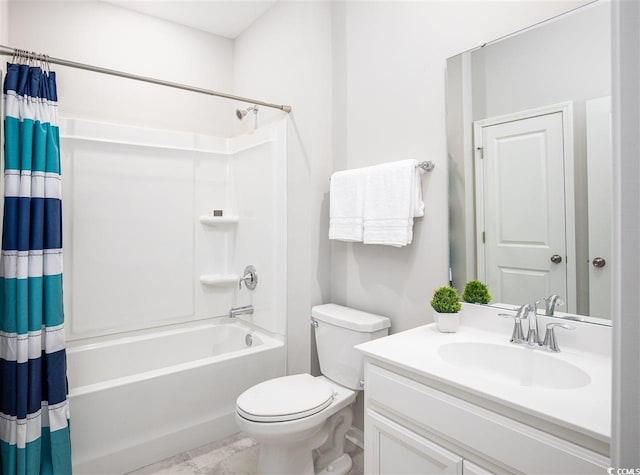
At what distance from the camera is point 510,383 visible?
3.96 ft

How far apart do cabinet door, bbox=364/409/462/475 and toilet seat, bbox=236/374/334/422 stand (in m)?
0.34

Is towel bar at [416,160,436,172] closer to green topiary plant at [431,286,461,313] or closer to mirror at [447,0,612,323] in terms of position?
mirror at [447,0,612,323]

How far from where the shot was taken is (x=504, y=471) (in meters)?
1.00

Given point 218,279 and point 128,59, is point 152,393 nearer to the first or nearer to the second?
point 218,279

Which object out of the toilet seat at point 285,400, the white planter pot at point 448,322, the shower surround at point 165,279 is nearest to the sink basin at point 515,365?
the white planter pot at point 448,322

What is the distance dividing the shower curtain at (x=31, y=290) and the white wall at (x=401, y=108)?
1470 millimetres

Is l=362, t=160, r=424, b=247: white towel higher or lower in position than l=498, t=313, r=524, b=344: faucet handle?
higher

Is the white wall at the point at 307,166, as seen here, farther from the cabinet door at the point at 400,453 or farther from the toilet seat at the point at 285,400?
the cabinet door at the point at 400,453

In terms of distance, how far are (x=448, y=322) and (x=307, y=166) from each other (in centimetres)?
124

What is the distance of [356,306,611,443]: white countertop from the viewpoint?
2.89ft

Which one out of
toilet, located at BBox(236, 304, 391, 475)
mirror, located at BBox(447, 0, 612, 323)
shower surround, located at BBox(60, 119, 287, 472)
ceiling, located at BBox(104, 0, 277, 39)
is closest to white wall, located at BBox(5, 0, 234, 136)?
ceiling, located at BBox(104, 0, 277, 39)

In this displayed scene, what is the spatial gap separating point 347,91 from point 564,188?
1.36m

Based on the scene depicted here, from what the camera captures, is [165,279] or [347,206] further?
[165,279]

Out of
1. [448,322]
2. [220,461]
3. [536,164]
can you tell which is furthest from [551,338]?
[220,461]
